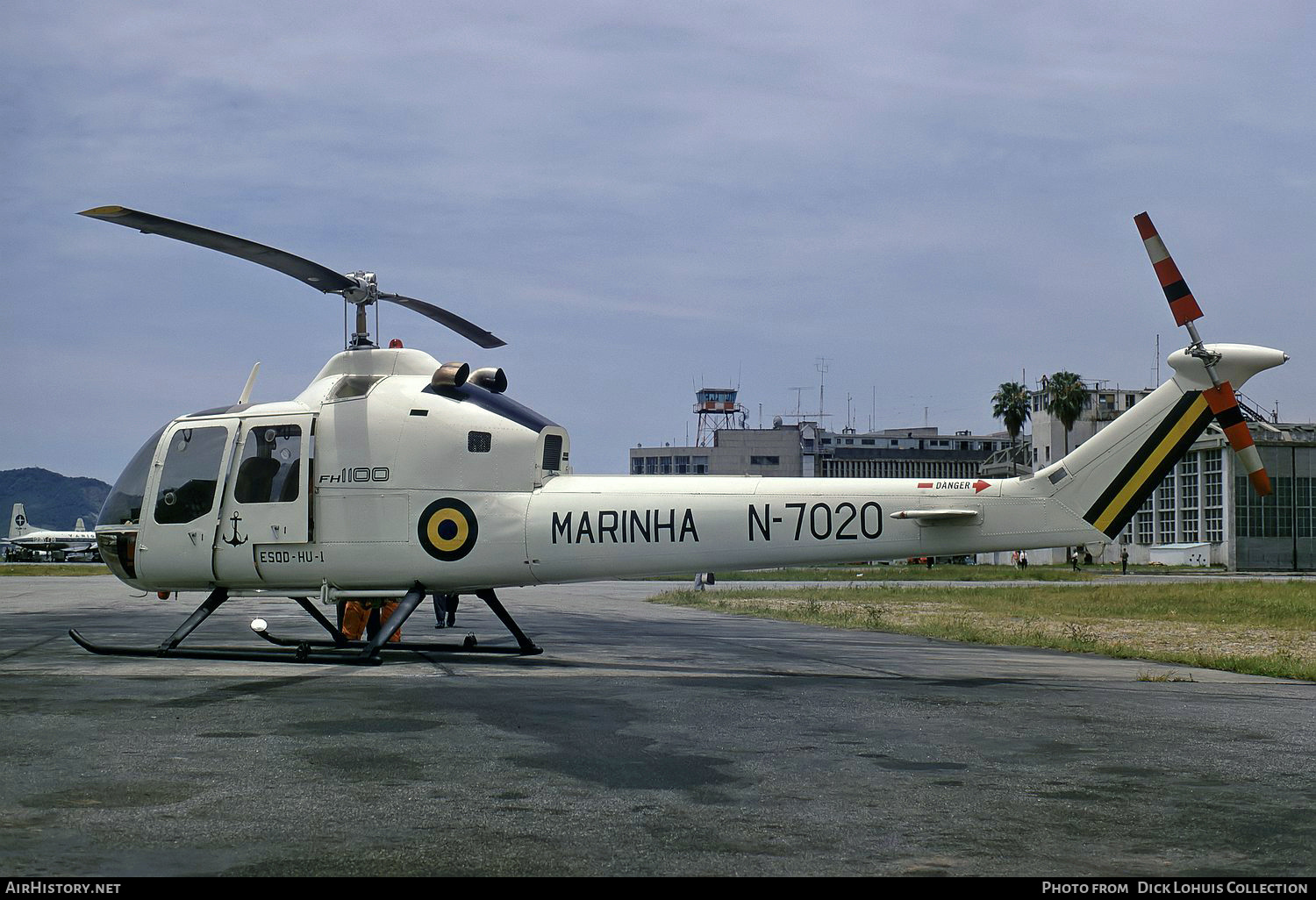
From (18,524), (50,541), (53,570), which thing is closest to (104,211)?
(53,570)

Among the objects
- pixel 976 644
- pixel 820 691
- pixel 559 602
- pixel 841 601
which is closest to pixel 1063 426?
pixel 841 601

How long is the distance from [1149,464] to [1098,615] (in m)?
19.2

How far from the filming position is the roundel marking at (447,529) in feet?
50.1

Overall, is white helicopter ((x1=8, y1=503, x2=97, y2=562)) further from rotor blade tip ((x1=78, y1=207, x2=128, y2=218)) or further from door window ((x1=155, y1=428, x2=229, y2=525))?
rotor blade tip ((x1=78, y1=207, x2=128, y2=218))

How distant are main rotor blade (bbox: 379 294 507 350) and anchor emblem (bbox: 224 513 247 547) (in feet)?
11.7

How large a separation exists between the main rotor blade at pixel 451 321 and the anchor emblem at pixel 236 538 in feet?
11.7

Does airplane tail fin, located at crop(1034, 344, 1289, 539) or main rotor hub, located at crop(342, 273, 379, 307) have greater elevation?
main rotor hub, located at crop(342, 273, 379, 307)

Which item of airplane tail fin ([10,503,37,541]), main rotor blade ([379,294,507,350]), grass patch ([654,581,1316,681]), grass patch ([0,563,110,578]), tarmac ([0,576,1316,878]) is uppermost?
main rotor blade ([379,294,507,350])

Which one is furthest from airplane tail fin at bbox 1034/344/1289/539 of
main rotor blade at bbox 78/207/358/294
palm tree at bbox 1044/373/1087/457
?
palm tree at bbox 1044/373/1087/457

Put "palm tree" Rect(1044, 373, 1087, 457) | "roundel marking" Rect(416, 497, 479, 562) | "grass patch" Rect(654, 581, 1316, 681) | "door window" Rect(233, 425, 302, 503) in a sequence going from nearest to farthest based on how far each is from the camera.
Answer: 1. "roundel marking" Rect(416, 497, 479, 562)
2. "door window" Rect(233, 425, 302, 503)
3. "grass patch" Rect(654, 581, 1316, 681)
4. "palm tree" Rect(1044, 373, 1087, 457)

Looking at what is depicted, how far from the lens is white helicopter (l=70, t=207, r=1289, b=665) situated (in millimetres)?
13914

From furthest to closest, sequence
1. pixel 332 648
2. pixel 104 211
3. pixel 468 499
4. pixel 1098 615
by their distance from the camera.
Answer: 1. pixel 1098 615
2. pixel 332 648
3. pixel 468 499
4. pixel 104 211

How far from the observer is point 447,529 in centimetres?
1531

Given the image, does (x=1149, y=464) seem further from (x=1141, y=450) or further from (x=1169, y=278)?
(x=1169, y=278)
